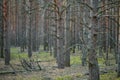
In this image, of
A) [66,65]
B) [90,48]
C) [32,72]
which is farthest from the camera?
[66,65]

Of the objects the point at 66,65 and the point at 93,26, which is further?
the point at 66,65

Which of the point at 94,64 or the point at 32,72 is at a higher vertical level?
the point at 94,64

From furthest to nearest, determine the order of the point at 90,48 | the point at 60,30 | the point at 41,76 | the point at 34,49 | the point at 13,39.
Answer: the point at 13,39 < the point at 34,49 < the point at 60,30 < the point at 41,76 < the point at 90,48

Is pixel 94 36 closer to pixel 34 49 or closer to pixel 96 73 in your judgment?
pixel 96 73

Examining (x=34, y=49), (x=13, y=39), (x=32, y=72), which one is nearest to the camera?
(x=32, y=72)

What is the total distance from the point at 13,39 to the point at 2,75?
135ft

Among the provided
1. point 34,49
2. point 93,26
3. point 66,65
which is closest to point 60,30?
point 66,65

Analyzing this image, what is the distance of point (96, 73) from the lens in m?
10.8

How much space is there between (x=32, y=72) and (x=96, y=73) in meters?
8.21

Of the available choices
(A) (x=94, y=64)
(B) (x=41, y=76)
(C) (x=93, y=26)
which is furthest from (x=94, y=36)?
(B) (x=41, y=76)

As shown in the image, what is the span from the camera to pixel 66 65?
20.8 meters

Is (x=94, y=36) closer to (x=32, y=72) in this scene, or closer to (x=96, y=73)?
(x=96, y=73)

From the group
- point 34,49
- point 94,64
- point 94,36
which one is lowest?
point 34,49

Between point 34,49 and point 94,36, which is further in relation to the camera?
point 34,49
